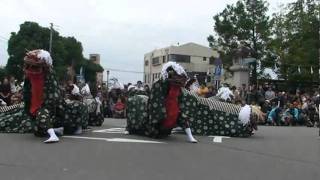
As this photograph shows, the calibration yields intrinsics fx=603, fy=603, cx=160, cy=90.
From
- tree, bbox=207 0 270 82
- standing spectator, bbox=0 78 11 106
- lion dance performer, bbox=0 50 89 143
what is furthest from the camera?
tree, bbox=207 0 270 82

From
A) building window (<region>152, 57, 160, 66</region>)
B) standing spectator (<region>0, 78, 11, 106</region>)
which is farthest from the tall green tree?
building window (<region>152, 57, 160, 66</region>)

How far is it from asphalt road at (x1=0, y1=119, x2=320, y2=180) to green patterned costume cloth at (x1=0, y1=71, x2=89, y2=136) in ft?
1.23

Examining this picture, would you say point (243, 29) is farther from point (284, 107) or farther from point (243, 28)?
point (284, 107)

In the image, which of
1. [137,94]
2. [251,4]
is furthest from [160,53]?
[137,94]

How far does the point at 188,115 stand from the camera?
43.7 ft

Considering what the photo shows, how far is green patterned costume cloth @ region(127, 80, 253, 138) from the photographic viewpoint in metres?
12.0

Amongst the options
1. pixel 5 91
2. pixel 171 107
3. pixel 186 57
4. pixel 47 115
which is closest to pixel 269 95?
pixel 5 91

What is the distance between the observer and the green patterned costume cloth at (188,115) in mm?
11984

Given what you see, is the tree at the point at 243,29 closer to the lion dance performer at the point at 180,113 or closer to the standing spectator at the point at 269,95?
the standing spectator at the point at 269,95

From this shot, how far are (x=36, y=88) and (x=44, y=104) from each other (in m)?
0.34

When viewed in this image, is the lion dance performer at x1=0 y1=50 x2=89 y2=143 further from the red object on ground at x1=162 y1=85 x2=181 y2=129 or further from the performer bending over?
the red object on ground at x1=162 y1=85 x2=181 y2=129

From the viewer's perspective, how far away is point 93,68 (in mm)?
87875

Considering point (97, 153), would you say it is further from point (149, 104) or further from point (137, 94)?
point (137, 94)

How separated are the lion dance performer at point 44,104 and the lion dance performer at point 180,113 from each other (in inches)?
54.6
